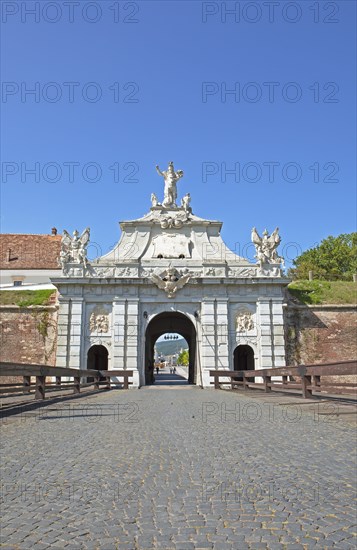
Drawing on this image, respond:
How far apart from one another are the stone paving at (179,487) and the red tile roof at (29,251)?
39.1 metres

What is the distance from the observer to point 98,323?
31391mm

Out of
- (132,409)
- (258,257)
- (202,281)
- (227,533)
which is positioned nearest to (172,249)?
(202,281)

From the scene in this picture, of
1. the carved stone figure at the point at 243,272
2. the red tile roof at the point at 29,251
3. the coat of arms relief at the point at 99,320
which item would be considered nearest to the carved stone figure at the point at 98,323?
the coat of arms relief at the point at 99,320

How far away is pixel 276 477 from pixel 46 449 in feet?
10.3

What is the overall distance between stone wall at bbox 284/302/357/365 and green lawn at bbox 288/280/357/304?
0.85 meters

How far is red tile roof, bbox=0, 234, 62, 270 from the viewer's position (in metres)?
45.8

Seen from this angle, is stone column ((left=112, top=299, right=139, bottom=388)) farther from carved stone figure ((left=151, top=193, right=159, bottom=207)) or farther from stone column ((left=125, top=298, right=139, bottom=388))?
carved stone figure ((left=151, top=193, right=159, bottom=207))

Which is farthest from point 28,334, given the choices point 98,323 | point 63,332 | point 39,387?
point 39,387

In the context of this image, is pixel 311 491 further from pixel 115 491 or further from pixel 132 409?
pixel 132 409

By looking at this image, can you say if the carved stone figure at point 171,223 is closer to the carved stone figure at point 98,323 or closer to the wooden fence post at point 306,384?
the carved stone figure at point 98,323

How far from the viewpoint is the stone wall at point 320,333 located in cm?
3228

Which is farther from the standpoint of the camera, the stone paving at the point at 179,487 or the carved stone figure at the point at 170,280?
the carved stone figure at the point at 170,280

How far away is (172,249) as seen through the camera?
108ft

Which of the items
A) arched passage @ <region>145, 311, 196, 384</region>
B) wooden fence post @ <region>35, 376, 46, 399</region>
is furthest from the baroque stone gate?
wooden fence post @ <region>35, 376, 46, 399</region>
